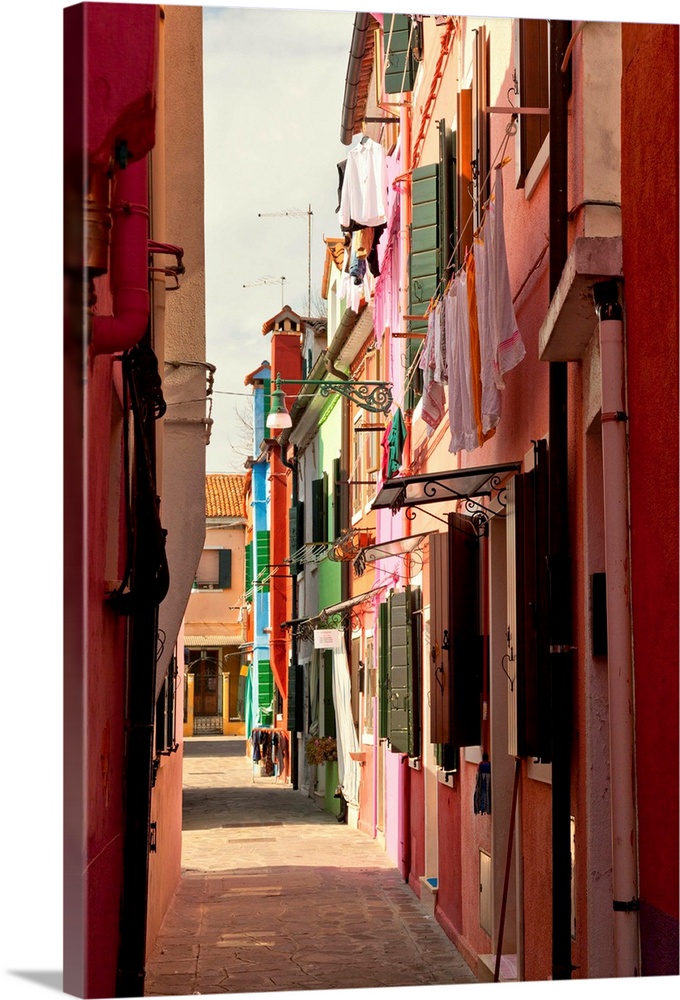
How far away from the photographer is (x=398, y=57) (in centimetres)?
1227

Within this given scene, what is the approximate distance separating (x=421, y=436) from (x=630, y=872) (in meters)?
7.06

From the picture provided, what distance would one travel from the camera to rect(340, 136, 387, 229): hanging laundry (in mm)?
12227

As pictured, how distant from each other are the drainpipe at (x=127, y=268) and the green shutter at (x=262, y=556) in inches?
861

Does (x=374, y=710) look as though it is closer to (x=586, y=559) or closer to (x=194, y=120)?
(x=194, y=120)

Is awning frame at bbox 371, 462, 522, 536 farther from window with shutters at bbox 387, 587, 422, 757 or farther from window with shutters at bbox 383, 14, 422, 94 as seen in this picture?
window with shutters at bbox 383, 14, 422, 94

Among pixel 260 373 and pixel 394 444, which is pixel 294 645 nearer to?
pixel 260 373

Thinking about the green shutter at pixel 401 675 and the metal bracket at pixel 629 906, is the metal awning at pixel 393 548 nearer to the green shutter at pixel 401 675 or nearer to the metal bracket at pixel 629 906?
the green shutter at pixel 401 675

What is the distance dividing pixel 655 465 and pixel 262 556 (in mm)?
22629

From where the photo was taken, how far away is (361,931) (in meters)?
8.81

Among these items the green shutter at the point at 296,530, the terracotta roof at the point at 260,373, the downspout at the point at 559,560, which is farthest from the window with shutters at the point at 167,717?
the terracotta roof at the point at 260,373

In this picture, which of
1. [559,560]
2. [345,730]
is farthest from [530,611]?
[345,730]

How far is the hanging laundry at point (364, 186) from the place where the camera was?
12.2 meters

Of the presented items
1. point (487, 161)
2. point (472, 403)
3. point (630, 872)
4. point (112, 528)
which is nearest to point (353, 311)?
point (487, 161)

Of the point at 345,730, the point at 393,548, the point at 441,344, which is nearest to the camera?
the point at 441,344
